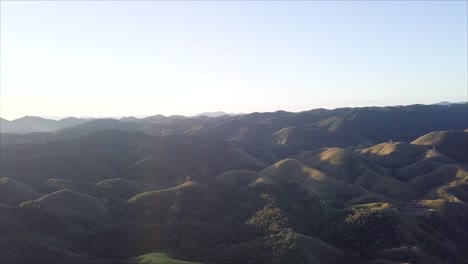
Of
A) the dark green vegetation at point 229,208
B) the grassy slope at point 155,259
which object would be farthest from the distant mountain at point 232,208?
the grassy slope at point 155,259

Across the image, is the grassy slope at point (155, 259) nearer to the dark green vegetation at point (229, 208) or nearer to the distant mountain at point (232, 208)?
the dark green vegetation at point (229, 208)

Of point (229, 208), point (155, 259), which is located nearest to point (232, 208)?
point (229, 208)

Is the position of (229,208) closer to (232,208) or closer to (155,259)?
(232,208)

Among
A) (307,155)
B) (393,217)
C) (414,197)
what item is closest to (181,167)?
(307,155)

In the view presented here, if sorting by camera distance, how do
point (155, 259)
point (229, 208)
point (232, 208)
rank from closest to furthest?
point (155, 259)
point (232, 208)
point (229, 208)

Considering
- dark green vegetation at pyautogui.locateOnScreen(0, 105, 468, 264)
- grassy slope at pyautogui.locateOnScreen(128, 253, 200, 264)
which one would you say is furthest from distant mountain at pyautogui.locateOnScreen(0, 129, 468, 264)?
grassy slope at pyautogui.locateOnScreen(128, 253, 200, 264)

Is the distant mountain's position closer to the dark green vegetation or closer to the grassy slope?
the dark green vegetation

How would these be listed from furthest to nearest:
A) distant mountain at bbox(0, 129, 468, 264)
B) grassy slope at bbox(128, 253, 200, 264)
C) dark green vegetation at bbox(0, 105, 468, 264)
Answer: distant mountain at bbox(0, 129, 468, 264)
dark green vegetation at bbox(0, 105, 468, 264)
grassy slope at bbox(128, 253, 200, 264)

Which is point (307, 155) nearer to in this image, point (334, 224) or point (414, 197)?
point (414, 197)
